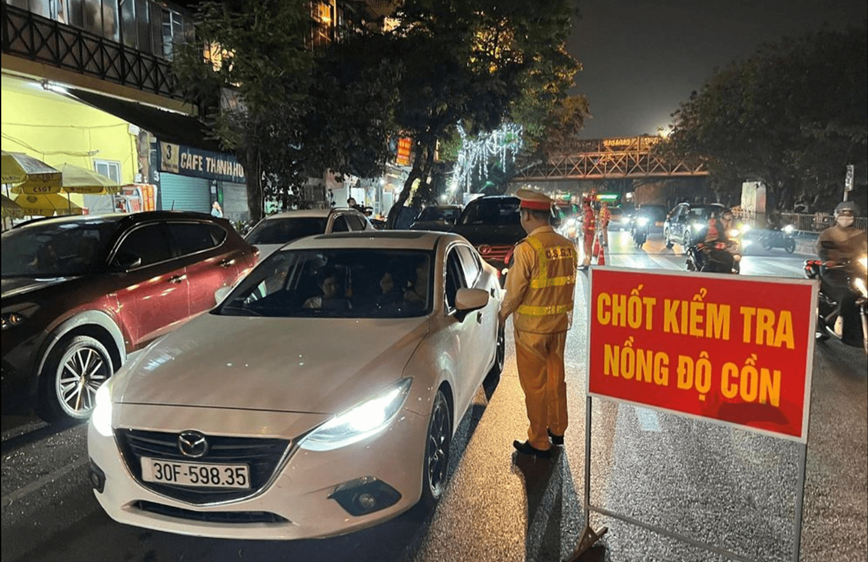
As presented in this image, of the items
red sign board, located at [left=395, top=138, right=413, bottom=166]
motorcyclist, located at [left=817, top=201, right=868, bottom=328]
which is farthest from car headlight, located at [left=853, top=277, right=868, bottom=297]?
red sign board, located at [left=395, top=138, right=413, bottom=166]

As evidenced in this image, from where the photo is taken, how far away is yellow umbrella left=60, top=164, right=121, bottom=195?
11.4 m

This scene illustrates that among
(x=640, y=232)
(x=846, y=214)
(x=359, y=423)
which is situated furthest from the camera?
(x=640, y=232)

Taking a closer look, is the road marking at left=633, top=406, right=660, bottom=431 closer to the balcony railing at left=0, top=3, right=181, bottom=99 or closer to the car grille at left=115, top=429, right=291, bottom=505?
the car grille at left=115, top=429, right=291, bottom=505

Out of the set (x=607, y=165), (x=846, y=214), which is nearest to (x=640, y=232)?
(x=846, y=214)

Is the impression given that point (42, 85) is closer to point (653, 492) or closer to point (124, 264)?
point (124, 264)

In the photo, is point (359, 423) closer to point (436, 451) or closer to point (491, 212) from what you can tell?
point (436, 451)

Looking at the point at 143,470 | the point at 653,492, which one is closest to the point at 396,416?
the point at 143,470

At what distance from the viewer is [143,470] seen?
9.85 feet

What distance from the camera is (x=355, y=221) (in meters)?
12.4

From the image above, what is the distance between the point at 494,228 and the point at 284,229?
4297 mm

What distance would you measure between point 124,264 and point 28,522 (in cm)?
280

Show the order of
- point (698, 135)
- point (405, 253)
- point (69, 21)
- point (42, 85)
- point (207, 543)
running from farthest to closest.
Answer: point (698, 135)
point (69, 21)
point (42, 85)
point (405, 253)
point (207, 543)

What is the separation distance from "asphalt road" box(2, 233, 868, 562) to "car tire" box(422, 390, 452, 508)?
118mm

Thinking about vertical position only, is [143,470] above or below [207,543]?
above
